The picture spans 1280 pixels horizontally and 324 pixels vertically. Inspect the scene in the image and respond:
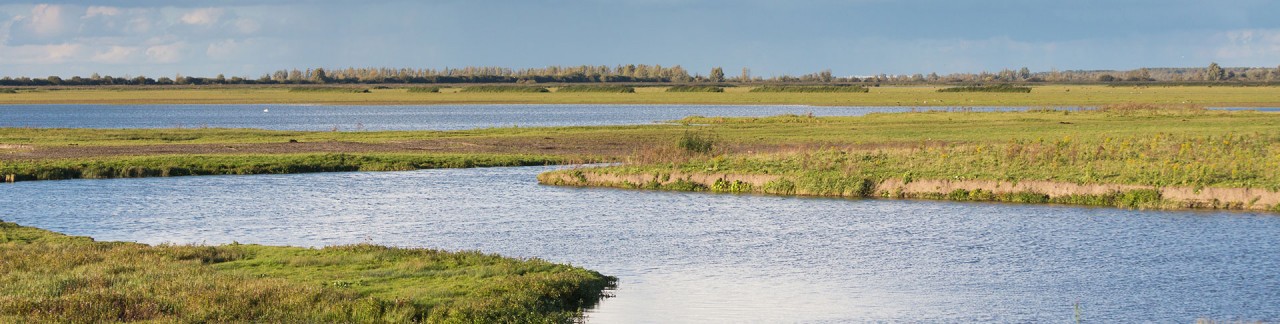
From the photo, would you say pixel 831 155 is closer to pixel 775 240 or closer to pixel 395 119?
pixel 775 240

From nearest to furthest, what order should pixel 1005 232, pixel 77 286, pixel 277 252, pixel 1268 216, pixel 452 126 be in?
pixel 77 286 < pixel 277 252 < pixel 1005 232 < pixel 1268 216 < pixel 452 126

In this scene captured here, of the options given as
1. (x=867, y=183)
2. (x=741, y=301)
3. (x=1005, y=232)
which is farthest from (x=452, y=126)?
(x=741, y=301)

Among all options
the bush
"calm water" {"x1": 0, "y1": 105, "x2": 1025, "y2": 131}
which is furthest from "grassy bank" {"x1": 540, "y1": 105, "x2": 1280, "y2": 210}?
"calm water" {"x1": 0, "y1": 105, "x2": 1025, "y2": 131}

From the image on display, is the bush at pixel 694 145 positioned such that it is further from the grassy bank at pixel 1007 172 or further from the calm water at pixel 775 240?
the calm water at pixel 775 240

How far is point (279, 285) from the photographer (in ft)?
77.3

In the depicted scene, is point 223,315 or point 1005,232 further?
point 1005,232

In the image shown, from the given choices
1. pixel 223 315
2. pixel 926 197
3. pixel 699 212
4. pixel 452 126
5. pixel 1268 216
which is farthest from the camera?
pixel 452 126

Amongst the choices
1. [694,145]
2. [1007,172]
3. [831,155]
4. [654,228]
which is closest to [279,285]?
[654,228]

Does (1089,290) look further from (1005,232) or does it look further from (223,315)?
(223,315)

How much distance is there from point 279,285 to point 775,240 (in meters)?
15.4

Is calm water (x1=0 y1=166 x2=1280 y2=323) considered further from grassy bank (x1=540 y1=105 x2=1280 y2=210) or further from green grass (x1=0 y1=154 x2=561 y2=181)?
green grass (x1=0 y1=154 x2=561 y2=181)

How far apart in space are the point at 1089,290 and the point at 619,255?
36.2 ft

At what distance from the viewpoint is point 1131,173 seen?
45.1 m

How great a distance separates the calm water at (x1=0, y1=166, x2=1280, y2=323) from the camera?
25.2 m
